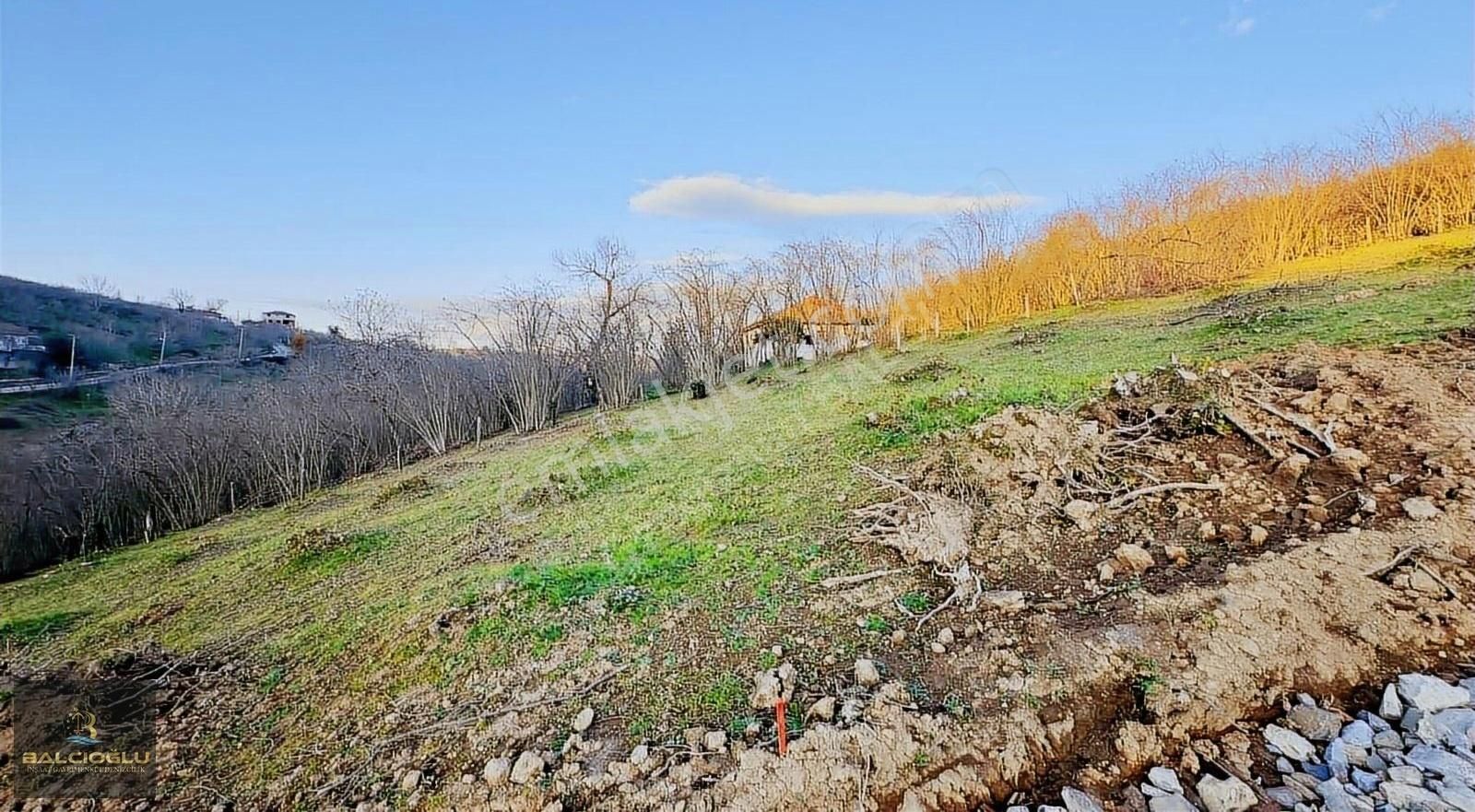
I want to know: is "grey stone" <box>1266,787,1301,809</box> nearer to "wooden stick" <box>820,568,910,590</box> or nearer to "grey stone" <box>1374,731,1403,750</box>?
"grey stone" <box>1374,731,1403,750</box>

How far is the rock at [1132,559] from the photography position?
2.79 metres

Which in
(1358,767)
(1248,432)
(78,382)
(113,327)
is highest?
(113,327)

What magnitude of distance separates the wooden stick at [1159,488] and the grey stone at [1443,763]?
155 centimetres

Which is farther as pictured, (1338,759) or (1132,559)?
(1132,559)

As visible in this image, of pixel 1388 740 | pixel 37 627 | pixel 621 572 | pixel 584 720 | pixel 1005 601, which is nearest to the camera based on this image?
pixel 1388 740

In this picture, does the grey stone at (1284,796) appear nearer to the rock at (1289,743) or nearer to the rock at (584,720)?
the rock at (1289,743)

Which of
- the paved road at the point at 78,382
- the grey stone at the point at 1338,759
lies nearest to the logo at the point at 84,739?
the grey stone at the point at 1338,759

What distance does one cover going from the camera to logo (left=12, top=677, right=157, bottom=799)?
2273 millimetres

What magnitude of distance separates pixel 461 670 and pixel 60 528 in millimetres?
8384

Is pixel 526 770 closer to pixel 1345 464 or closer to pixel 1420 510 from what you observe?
pixel 1420 510

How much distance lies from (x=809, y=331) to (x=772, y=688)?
14.6m

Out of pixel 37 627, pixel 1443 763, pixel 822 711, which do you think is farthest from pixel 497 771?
pixel 37 627

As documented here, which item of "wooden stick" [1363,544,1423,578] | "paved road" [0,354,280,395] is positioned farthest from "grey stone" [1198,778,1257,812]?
"paved road" [0,354,280,395]

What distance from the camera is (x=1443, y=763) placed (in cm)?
178
